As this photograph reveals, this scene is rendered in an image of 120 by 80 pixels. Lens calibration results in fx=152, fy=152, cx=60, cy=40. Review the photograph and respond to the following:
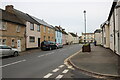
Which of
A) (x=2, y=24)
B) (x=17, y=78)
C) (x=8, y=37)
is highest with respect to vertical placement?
(x=2, y=24)

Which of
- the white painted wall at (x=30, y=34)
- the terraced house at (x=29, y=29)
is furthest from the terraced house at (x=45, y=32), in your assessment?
the white painted wall at (x=30, y=34)

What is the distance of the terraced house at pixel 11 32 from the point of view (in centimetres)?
2205

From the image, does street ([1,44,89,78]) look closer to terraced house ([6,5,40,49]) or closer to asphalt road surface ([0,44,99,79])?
asphalt road surface ([0,44,99,79])

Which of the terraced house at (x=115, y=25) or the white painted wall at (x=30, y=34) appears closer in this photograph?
the terraced house at (x=115, y=25)

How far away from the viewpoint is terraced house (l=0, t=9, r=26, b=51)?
22.0 metres

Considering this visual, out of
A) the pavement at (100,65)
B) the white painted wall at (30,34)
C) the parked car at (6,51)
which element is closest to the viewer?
the pavement at (100,65)

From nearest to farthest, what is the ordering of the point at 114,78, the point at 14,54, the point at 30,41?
the point at 114,78 < the point at 14,54 < the point at 30,41

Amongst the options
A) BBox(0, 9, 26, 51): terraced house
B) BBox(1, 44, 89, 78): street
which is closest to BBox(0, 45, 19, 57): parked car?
BBox(1, 44, 89, 78): street

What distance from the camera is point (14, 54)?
18422 mm

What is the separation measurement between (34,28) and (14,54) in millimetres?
15896

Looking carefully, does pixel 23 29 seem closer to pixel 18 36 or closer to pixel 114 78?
pixel 18 36

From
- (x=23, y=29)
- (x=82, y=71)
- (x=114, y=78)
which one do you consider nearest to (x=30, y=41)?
(x=23, y=29)

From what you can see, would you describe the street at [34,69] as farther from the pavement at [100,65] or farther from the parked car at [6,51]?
the parked car at [6,51]

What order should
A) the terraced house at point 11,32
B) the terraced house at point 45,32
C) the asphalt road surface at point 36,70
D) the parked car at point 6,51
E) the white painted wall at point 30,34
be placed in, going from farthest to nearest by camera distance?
the terraced house at point 45,32
the white painted wall at point 30,34
the terraced house at point 11,32
the parked car at point 6,51
the asphalt road surface at point 36,70
